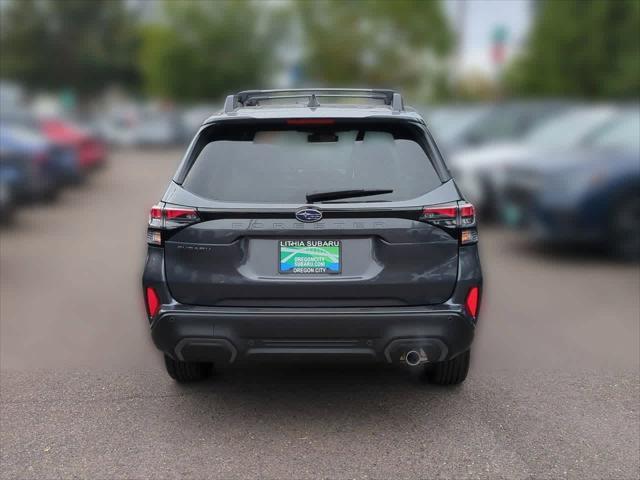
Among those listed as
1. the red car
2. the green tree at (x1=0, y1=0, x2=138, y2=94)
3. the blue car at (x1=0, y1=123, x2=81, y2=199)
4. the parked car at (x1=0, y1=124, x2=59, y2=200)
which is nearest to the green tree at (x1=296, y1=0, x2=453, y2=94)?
the green tree at (x1=0, y1=0, x2=138, y2=94)

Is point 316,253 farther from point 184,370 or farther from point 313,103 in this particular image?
point 184,370

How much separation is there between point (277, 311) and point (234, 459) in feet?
2.49

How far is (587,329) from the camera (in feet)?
22.0

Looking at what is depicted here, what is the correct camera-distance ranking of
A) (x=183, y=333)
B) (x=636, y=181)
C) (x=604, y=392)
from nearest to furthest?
(x=183, y=333) < (x=604, y=392) < (x=636, y=181)

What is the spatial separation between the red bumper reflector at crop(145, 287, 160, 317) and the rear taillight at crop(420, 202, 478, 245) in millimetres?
1467

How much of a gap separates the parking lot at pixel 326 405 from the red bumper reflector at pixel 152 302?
24.8 inches

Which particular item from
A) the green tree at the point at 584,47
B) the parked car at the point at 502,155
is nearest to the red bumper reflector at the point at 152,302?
the parked car at the point at 502,155

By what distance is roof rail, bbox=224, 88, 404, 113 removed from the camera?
5094 millimetres

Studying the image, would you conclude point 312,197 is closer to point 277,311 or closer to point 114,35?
point 277,311

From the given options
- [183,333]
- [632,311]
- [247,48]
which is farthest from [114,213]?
[247,48]

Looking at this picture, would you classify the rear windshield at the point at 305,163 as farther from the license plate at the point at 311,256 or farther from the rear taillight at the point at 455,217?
the license plate at the point at 311,256

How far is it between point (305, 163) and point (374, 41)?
1742 inches

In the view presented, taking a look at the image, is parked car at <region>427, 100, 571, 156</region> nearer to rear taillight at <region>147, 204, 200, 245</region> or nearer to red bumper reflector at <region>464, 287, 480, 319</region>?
red bumper reflector at <region>464, 287, 480, 319</region>

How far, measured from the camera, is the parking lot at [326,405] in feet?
13.7
